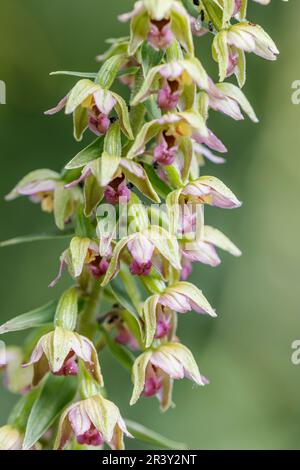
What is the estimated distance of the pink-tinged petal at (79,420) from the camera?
2463mm

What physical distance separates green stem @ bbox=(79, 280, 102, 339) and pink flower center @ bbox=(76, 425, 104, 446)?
0.36 meters

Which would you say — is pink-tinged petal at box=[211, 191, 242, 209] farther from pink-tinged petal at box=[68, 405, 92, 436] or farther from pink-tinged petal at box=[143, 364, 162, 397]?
pink-tinged petal at box=[68, 405, 92, 436]

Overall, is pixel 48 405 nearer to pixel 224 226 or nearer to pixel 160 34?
pixel 160 34

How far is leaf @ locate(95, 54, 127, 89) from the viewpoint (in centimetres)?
253

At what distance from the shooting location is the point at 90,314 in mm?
2768

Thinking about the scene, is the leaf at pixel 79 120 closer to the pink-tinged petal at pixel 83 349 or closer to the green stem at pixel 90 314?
the green stem at pixel 90 314

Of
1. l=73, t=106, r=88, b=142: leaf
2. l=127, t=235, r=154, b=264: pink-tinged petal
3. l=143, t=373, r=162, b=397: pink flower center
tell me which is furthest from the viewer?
l=143, t=373, r=162, b=397: pink flower center

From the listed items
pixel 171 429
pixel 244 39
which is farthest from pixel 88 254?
pixel 171 429

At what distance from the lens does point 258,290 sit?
625cm

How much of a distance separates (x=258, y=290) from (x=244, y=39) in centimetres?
391

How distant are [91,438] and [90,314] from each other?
445mm

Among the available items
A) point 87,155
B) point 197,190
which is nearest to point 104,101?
point 87,155

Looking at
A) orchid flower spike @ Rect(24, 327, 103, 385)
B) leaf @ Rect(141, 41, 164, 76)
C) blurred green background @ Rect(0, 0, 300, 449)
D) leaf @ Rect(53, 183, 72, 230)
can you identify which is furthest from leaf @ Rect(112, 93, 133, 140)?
blurred green background @ Rect(0, 0, 300, 449)
